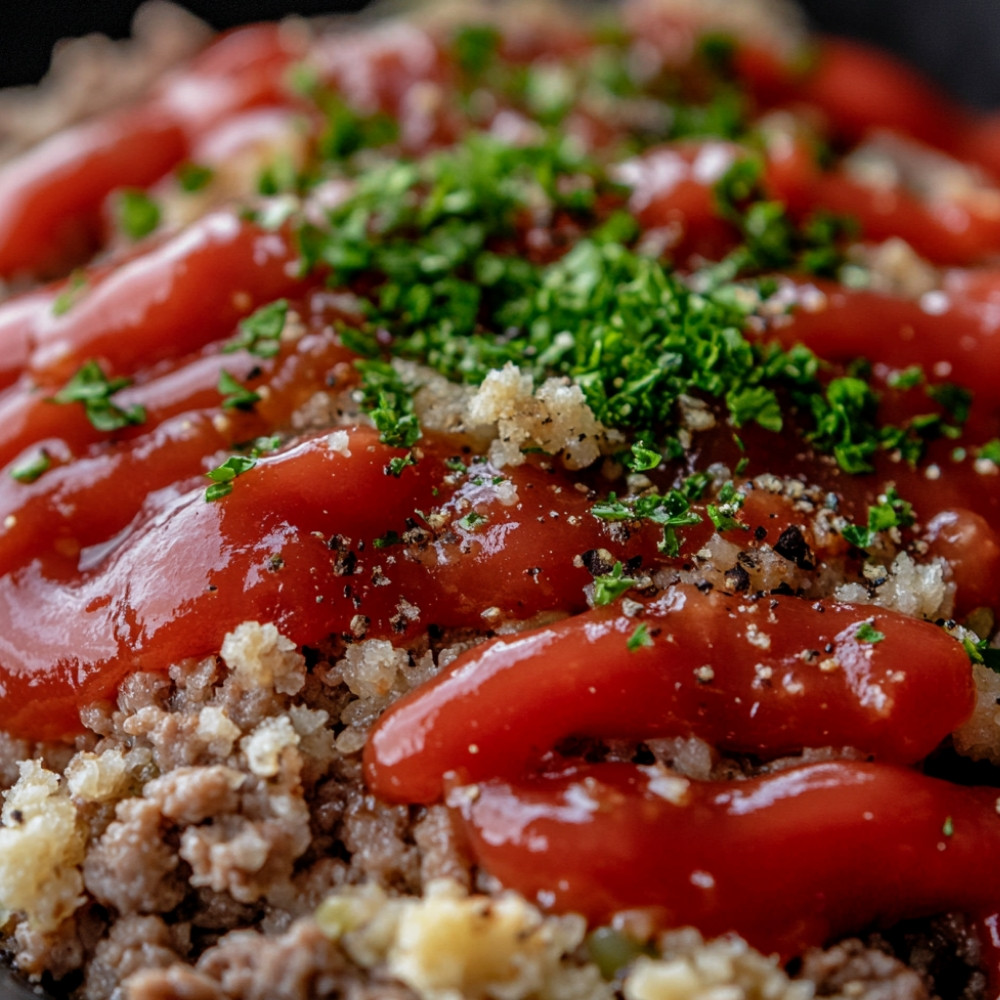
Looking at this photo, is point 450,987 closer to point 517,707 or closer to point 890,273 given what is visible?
point 517,707

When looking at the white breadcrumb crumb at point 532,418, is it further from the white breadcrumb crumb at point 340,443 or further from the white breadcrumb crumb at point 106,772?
the white breadcrumb crumb at point 106,772

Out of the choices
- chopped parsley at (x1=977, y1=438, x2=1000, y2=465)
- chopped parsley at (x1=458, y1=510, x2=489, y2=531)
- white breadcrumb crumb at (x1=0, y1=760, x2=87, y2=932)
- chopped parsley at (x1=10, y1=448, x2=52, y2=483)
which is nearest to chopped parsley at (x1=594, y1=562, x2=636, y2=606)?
chopped parsley at (x1=458, y1=510, x2=489, y2=531)

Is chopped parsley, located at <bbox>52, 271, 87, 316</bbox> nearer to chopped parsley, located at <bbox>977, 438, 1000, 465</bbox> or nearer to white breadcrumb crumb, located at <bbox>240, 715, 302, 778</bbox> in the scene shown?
white breadcrumb crumb, located at <bbox>240, 715, 302, 778</bbox>

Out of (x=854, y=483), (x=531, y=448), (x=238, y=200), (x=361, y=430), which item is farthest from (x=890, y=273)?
(x=238, y=200)

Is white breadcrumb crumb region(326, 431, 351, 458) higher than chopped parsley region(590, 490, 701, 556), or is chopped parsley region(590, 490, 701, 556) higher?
white breadcrumb crumb region(326, 431, 351, 458)

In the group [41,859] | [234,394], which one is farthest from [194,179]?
[41,859]

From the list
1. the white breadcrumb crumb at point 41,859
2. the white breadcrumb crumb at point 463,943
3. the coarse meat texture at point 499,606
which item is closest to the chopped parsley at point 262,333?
the coarse meat texture at point 499,606
